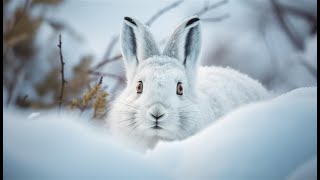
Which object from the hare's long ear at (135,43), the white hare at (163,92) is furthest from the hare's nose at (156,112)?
the hare's long ear at (135,43)

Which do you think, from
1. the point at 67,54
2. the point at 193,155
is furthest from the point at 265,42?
the point at 67,54

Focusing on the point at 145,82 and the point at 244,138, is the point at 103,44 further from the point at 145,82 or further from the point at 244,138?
the point at 244,138

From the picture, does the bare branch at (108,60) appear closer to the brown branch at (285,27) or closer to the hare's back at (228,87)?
the hare's back at (228,87)

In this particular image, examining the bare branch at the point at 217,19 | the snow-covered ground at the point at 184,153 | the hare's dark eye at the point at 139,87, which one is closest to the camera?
the snow-covered ground at the point at 184,153

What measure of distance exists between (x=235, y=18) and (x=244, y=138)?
1.53 feet

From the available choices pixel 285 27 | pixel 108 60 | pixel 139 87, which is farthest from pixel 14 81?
pixel 285 27

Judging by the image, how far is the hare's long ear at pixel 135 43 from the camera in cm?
185

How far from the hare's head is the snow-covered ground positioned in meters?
0.07

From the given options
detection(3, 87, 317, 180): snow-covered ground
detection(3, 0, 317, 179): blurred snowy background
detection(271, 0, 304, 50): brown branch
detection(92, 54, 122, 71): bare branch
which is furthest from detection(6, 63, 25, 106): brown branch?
detection(271, 0, 304, 50): brown branch

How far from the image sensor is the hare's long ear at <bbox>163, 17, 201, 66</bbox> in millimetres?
1843

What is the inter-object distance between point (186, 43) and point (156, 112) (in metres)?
0.31

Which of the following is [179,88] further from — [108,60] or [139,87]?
[108,60]

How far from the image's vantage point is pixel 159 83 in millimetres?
1766

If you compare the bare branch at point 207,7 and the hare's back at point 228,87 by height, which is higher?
the bare branch at point 207,7
